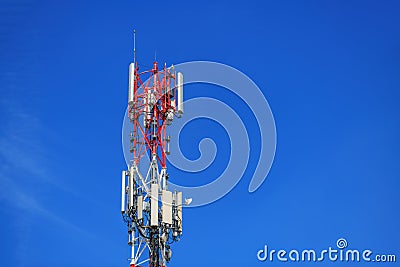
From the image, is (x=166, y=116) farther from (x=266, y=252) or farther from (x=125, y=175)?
(x=266, y=252)

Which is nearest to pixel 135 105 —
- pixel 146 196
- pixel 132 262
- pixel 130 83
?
pixel 130 83

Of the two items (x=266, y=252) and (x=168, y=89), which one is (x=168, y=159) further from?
(x=266, y=252)

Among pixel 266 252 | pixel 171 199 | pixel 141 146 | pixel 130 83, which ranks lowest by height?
pixel 266 252

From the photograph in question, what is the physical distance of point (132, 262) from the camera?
52438 mm

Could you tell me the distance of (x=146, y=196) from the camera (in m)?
52.9

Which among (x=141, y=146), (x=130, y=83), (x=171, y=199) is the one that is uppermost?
(x=130, y=83)

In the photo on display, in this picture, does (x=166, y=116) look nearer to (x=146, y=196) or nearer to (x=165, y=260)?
(x=146, y=196)

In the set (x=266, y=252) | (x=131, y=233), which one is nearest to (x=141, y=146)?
(x=131, y=233)

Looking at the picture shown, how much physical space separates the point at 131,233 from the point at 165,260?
2.60 m

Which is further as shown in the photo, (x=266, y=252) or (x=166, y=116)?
(x=166, y=116)

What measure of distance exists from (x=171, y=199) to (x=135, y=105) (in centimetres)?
623

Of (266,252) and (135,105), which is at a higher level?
(135,105)

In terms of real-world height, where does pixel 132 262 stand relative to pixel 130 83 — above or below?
below

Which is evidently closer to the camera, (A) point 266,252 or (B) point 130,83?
(A) point 266,252
